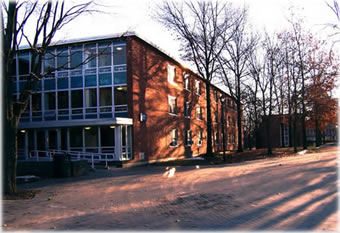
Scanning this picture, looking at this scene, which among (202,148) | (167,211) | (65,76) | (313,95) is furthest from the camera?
(202,148)

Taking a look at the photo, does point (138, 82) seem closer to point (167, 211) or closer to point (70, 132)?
point (70, 132)

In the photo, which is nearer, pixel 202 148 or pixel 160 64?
pixel 160 64

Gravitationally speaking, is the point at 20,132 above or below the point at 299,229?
above

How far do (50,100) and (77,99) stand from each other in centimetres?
Result: 237

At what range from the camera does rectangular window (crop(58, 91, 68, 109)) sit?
84.9 ft

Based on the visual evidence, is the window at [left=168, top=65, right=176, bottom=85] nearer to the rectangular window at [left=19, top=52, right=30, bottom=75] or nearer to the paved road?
the rectangular window at [left=19, top=52, right=30, bottom=75]

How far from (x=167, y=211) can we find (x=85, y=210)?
212 centimetres

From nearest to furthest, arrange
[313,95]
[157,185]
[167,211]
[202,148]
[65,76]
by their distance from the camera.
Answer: [167,211]
[157,185]
[65,76]
[313,95]
[202,148]

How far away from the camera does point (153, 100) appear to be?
1084 inches

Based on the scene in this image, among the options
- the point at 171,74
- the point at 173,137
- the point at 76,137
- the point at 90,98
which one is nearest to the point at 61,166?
the point at 76,137

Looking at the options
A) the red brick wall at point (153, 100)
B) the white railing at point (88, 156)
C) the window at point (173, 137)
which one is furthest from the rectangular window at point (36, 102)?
the window at point (173, 137)

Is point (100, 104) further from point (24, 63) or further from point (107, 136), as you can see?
point (24, 63)

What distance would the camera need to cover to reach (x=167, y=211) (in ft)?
28.7

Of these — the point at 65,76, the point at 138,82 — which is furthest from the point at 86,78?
the point at 138,82
